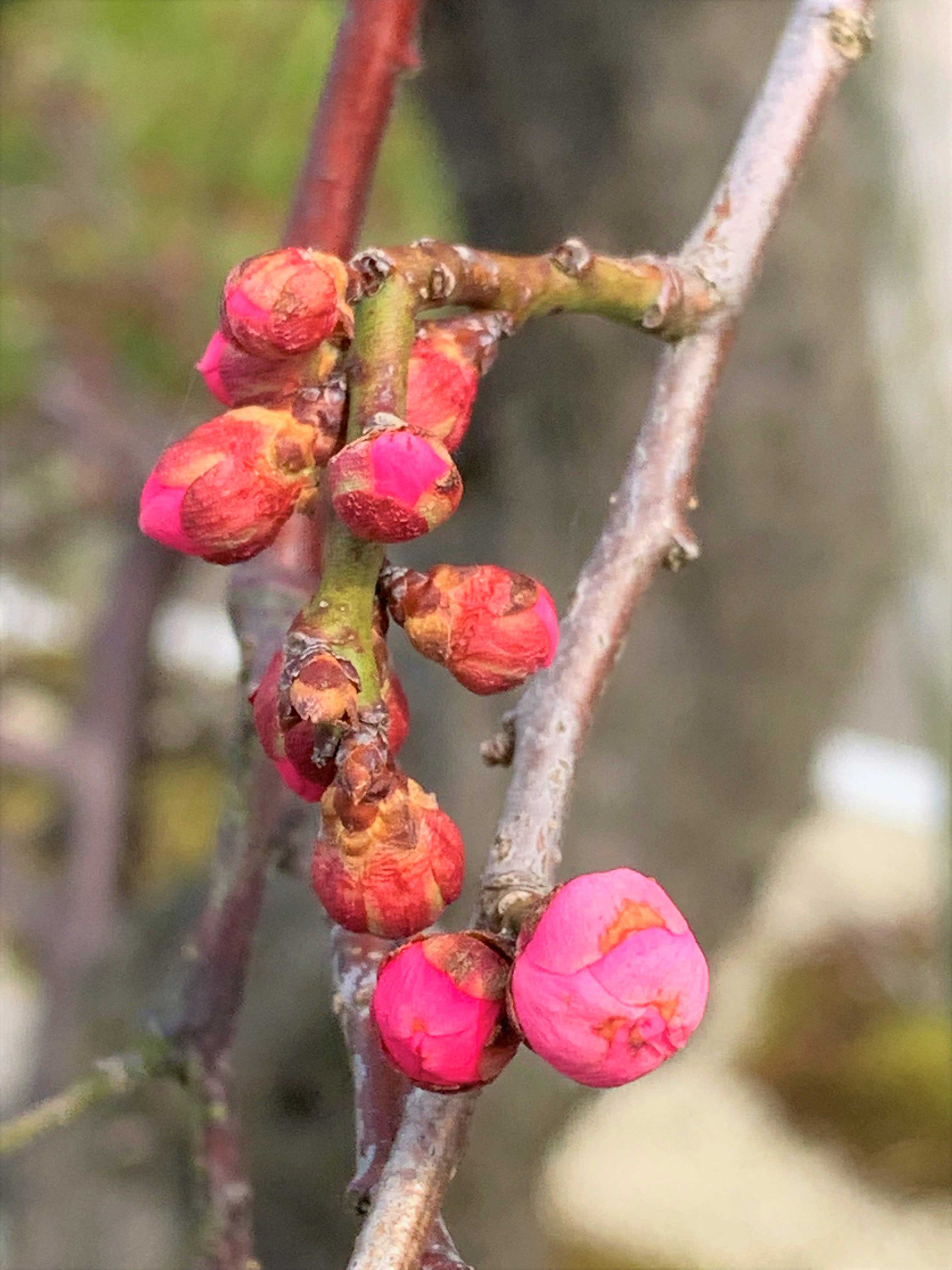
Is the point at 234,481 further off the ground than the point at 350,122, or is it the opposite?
the point at 350,122

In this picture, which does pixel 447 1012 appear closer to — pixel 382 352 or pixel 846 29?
pixel 382 352

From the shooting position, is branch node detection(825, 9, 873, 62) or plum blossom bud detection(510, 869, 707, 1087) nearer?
plum blossom bud detection(510, 869, 707, 1087)

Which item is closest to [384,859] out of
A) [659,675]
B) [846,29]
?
[846,29]

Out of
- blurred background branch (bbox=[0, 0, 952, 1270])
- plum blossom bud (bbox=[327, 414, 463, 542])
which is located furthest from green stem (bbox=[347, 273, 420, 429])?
blurred background branch (bbox=[0, 0, 952, 1270])

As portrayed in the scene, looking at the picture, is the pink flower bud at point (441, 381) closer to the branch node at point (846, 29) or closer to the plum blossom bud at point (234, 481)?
the plum blossom bud at point (234, 481)

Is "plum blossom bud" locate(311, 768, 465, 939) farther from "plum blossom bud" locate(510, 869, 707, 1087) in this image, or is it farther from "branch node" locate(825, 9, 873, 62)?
"branch node" locate(825, 9, 873, 62)
